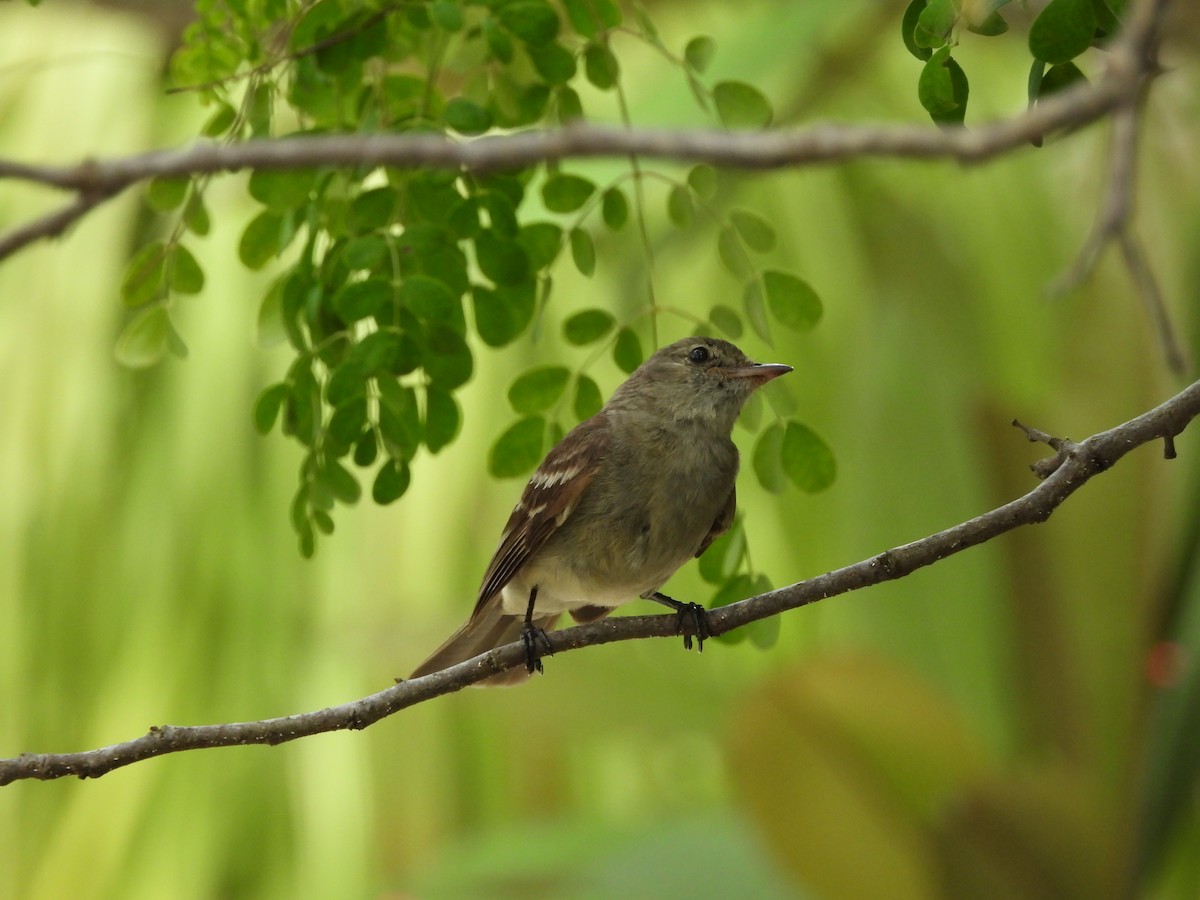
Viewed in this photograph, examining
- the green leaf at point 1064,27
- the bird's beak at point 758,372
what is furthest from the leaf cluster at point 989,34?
the bird's beak at point 758,372

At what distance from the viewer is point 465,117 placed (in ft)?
6.68

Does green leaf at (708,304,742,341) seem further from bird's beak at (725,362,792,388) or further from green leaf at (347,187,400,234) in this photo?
green leaf at (347,187,400,234)

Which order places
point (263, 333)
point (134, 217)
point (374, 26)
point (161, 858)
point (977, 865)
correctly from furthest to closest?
point (134, 217) → point (161, 858) → point (977, 865) → point (263, 333) → point (374, 26)

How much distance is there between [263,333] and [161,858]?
346 centimetres

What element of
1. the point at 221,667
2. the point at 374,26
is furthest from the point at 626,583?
the point at 221,667

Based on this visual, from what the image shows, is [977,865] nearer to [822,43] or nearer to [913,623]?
[913,623]

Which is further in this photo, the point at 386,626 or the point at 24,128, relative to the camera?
the point at 24,128

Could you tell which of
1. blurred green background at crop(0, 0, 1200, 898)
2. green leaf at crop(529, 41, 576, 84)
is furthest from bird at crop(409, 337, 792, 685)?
blurred green background at crop(0, 0, 1200, 898)

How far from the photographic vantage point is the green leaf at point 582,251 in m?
2.21

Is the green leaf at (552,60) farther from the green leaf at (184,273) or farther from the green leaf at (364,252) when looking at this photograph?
the green leaf at (184,273)

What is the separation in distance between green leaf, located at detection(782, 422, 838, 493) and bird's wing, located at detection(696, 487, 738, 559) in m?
0.33

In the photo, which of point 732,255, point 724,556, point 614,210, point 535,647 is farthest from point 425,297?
point 724,556

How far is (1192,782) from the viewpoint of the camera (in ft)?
12.4

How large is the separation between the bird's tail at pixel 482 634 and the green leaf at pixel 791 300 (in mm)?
911
